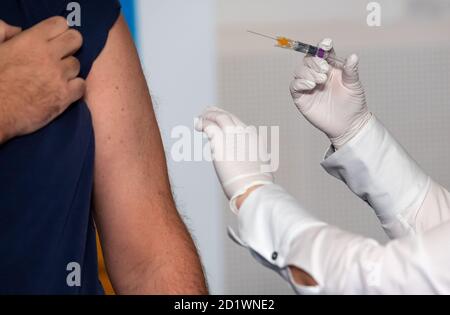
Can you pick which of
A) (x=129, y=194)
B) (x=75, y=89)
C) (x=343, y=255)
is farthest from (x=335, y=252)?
(x=75, y=89)

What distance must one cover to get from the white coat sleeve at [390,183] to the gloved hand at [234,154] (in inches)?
12.2

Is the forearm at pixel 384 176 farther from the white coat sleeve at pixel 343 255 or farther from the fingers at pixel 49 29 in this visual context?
the fingers at pixel 49 29

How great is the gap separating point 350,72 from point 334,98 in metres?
0.07

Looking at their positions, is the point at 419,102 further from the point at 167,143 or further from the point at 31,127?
the point at 31,127

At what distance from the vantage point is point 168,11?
3018mm

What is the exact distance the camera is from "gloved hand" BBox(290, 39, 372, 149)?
5.18 ft

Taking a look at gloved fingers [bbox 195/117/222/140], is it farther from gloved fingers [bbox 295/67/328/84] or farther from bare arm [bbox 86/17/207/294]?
gloved fingers [bbox 295/67/328/84]

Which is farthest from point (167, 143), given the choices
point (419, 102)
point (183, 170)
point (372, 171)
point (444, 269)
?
point (444, 269)

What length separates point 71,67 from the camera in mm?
1330

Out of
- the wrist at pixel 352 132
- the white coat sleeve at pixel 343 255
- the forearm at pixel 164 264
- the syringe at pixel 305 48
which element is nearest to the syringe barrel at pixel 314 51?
the syringe at pixel 305 48

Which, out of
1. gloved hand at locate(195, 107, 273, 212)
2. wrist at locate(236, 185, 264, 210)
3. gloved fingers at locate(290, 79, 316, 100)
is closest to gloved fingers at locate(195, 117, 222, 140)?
gloved hand at locate(195, 107, 273, 212)

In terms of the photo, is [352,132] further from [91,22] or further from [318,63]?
[91,22]

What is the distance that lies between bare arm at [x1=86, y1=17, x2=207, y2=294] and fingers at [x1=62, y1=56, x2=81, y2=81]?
3 cm
